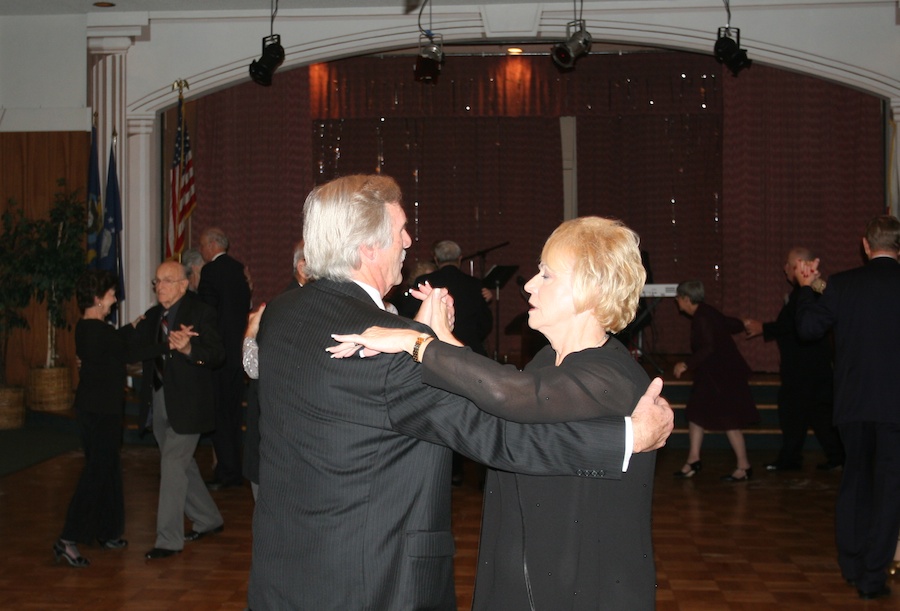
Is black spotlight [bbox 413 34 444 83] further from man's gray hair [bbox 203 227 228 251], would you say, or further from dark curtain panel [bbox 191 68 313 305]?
dark curtain panel [bbox 191 68 313 305]

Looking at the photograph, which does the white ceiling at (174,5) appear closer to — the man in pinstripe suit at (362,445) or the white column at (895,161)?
the white column at (895,161)

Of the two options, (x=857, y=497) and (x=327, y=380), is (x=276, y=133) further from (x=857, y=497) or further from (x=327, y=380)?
(x=327, y=380)

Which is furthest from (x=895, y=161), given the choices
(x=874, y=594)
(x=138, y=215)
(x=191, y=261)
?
(x=138, y=215)

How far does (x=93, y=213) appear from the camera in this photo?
8648mm

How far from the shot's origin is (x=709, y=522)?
5.59 metres

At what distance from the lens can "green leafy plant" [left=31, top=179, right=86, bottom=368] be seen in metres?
8.37

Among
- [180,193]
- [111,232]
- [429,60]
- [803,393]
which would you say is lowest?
[803,393]

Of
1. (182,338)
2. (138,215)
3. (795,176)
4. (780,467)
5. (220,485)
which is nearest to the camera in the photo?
(182,338)

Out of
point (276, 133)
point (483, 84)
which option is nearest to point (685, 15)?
point (483, 84)

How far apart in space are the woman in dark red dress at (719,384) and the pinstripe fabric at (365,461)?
512cm

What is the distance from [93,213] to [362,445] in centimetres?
770

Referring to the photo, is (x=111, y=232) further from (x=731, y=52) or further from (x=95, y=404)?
(x=731, y=52)

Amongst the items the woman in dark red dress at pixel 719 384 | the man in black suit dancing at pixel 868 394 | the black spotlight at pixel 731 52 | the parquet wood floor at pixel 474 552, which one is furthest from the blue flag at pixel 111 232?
the man in black suit dancing at pixel 868 394

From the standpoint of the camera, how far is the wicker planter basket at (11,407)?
27.6 feet
